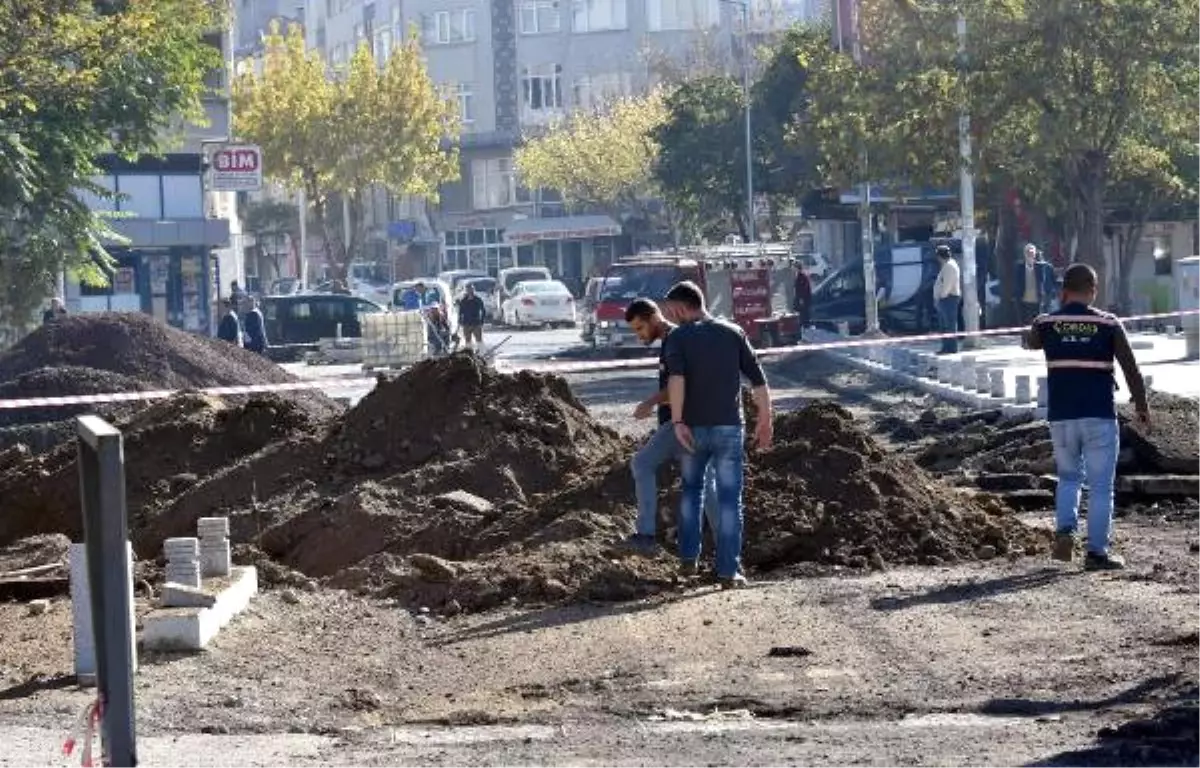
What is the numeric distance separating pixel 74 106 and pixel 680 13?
7887 centimetres

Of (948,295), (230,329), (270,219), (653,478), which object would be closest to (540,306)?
(230,329)

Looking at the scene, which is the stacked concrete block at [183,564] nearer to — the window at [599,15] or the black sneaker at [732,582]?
the black sneaker at [732,582]

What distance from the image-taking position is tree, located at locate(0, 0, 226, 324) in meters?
32.0

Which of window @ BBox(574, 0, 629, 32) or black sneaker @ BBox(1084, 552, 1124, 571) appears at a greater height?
window @ BBox(574, 0, 629, 32)

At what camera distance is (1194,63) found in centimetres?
4431

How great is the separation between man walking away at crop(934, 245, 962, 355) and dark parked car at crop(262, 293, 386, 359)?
702 inches

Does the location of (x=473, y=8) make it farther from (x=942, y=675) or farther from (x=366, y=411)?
(x=942, y=675)

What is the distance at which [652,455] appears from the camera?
14891 mm

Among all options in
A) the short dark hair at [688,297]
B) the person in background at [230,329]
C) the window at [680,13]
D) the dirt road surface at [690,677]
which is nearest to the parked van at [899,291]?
the person in background at [230,329]

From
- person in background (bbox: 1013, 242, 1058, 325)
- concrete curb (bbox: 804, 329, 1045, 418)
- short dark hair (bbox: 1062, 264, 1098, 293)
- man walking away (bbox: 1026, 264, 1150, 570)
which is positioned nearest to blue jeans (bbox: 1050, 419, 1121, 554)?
man walking away (bbox: 1026, 264, 1150, 570)

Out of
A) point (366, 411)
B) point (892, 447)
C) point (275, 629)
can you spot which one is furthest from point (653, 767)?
point (892, 447)

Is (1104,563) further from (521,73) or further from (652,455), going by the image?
(521,73)

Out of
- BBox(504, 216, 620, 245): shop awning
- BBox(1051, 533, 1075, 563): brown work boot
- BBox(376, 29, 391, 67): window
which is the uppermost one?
BBox(376, 29, 391, 67): window

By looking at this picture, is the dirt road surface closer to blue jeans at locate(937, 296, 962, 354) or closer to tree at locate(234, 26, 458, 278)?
blue jeans at locate(937, 296, 962, 354)
